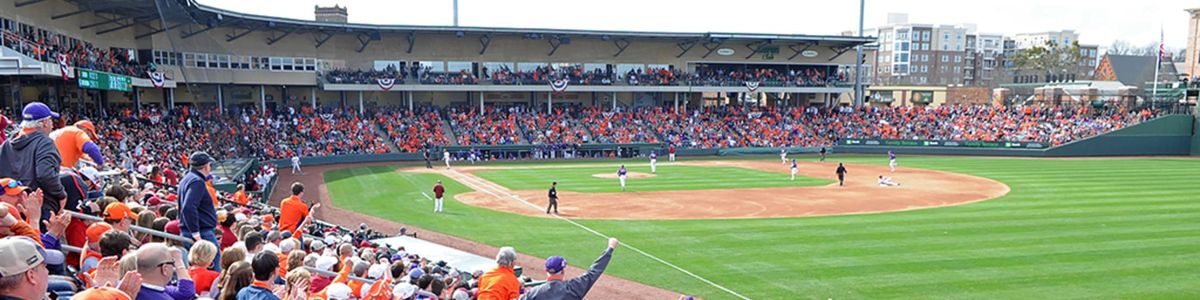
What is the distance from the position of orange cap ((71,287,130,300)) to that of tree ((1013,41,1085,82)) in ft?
388

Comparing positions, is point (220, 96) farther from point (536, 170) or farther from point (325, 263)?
point (325, 263)

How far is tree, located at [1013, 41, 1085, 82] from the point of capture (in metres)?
104

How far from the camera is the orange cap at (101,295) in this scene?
11.2ft

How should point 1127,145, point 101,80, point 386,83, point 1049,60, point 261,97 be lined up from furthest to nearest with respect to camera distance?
point 1049,60 < point 1127,145 < point 386,83 < point 261,97 < point 101,80

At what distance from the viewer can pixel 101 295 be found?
348 cm

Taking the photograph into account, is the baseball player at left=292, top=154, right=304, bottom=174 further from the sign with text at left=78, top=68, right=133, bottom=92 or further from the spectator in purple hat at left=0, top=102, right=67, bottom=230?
the spectator in purple hat at left=0, top=102, right=67, bottom=230

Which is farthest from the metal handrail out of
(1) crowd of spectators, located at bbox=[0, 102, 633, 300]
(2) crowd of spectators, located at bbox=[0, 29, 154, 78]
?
(2) crowd of spectators, located at bbox=[0, 29, 154, 78]

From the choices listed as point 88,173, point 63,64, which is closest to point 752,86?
point 63,64

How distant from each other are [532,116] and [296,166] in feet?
60.9

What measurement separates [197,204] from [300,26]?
42.4 meters

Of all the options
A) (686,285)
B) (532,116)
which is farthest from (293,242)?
(532,116)

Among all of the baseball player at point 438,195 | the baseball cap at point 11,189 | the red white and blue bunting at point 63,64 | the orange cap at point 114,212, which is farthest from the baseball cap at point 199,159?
the red white and blue bunting at point 63,64

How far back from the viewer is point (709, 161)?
141 feet

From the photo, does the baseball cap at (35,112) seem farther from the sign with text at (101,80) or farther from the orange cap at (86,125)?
the sign with text at (101,80)
